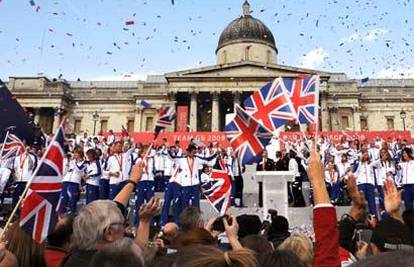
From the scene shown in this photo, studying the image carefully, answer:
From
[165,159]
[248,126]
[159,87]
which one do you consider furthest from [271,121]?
[159,87]

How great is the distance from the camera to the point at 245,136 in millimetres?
9133

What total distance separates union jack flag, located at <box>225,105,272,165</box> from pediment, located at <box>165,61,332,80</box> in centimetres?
3984

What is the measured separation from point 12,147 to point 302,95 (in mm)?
8943

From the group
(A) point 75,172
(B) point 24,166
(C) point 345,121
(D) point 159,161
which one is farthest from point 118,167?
(C) point 345,121

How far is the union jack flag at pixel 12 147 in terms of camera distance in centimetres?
1125

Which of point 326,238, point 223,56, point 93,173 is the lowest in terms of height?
point 326,238

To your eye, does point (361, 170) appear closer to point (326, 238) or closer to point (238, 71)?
point (326, 238)

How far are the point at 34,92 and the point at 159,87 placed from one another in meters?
17.0

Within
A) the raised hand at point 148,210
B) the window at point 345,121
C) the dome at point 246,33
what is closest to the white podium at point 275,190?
the raised hand at point 148,210

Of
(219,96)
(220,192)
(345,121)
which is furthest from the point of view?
(345,121)

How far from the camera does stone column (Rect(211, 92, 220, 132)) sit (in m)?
47.7

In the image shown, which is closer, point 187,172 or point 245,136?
point 245,136

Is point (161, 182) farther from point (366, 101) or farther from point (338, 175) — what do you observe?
point (366, 101)

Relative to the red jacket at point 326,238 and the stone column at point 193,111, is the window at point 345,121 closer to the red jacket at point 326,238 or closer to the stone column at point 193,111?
the stone column at point 193,111
